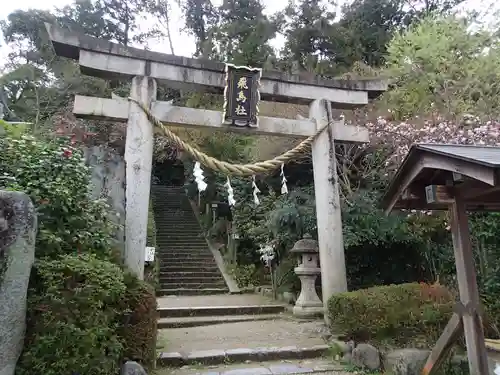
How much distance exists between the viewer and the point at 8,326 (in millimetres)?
3105

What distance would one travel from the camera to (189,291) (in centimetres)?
1155

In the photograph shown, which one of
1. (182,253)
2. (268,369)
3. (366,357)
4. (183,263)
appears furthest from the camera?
(182,253)

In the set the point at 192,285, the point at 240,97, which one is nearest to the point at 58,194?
the point at 240,97

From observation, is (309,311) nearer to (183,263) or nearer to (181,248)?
(183,263)

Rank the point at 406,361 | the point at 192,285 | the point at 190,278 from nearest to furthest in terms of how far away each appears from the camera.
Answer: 1. the point at 406,361
2. the point at 192,285
3. the point at 190,278

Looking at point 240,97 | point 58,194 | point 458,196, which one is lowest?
point 458,196

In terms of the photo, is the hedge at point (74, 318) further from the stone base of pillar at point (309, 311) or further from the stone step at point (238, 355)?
the stone base of pillar at point (309, 311)

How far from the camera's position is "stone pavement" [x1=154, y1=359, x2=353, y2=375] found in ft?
15.4

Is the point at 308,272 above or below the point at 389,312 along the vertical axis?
above

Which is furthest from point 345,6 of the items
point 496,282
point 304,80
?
point 496,282

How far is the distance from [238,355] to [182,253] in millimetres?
9498

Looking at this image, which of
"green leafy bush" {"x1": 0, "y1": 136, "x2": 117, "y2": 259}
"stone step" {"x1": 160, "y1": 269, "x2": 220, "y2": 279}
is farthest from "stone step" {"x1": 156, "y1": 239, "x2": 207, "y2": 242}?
"green leafy bush" {"x1": 0, "y1": 136, "x2": 117, "y2": 259}

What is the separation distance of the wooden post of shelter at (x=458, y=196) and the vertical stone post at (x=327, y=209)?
7.62 ft

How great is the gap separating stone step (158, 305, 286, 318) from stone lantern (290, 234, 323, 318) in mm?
824
